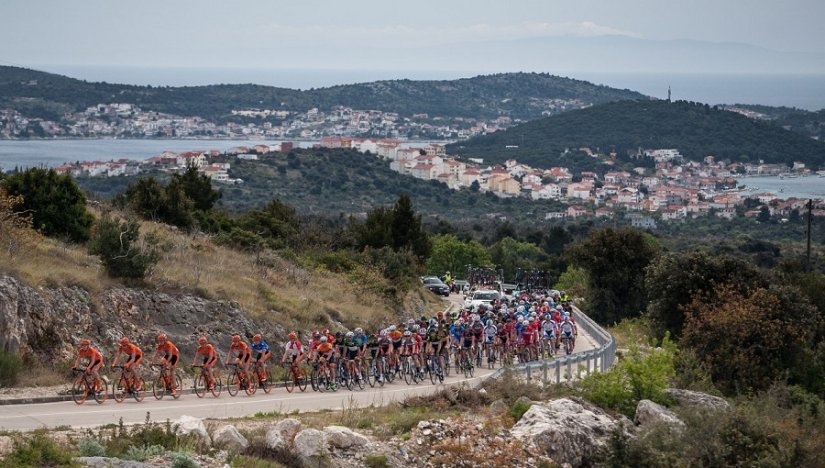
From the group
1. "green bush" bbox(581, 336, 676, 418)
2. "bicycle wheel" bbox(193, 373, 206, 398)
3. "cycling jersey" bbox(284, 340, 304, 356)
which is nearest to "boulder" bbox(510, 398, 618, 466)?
"green bush" bbox(581, 336, 676, 418)

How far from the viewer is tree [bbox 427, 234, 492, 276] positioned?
2936 inches

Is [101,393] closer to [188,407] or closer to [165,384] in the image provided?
[165,384]

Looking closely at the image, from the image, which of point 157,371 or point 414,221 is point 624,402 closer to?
point 157,371

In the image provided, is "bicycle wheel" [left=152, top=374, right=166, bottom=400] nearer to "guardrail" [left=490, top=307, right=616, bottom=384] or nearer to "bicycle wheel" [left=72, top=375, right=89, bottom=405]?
"bicycle wheel" [left=72, top=375, right=89, bottom=405]

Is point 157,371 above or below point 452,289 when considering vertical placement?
above

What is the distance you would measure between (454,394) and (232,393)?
4.42 m

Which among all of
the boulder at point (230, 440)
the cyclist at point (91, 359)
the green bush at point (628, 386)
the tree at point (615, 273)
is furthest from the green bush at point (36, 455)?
the tree at point (615, 273)

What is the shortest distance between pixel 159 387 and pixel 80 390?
203cm

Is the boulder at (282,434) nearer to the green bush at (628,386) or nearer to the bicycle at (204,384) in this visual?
the bicycle at (204,384)

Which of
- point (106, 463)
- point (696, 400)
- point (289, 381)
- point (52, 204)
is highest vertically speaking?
point (52, 204)

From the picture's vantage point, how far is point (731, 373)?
2919 cm

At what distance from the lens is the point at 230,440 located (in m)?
15.2

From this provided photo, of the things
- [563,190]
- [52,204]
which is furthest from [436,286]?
[563,190]

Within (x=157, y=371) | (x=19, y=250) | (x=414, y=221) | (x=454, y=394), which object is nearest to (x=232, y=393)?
(x=157, y=371)
